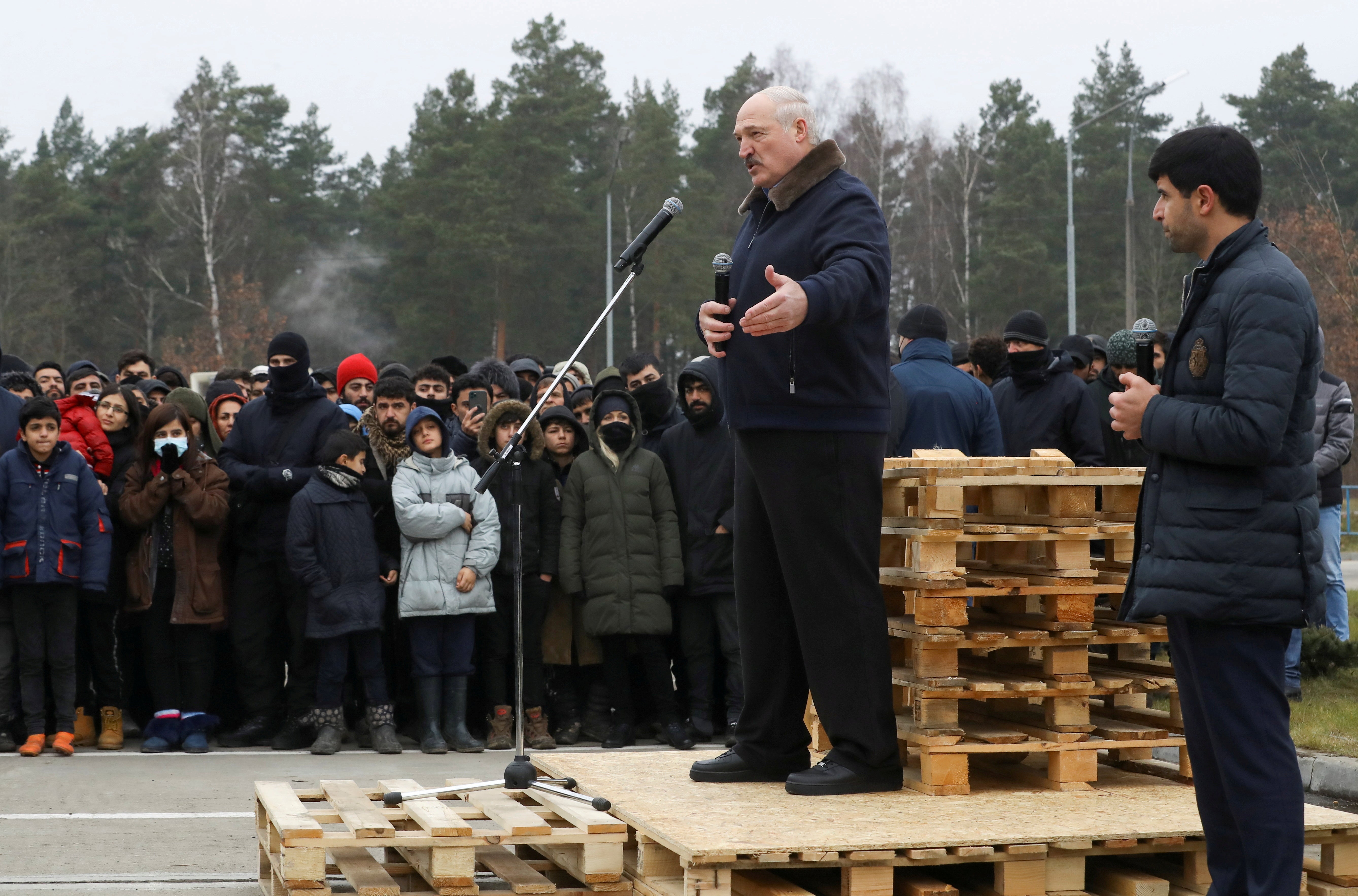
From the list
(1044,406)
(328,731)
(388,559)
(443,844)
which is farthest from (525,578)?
(443,844)

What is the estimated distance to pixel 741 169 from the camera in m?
54.0

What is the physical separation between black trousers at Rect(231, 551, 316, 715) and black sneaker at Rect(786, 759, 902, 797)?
4.94 m

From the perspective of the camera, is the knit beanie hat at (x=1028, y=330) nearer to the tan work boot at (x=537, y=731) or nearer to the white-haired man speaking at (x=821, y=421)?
the tan work boot at (x=537, y=731)

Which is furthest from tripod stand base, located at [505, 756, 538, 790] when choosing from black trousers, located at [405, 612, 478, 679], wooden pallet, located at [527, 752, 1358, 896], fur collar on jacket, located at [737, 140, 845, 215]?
black trousers, located at [405, 612, 478, 679]

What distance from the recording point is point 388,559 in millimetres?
9109

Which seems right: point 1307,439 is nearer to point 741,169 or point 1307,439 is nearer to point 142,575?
point 142,575

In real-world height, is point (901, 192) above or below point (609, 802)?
above

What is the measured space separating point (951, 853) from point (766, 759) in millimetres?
962

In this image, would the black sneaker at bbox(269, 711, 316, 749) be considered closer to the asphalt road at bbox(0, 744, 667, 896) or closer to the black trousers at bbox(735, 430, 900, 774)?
the asphalt road at bbox(0, 744, 667, 896)

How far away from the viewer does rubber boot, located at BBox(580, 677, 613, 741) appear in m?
9.41

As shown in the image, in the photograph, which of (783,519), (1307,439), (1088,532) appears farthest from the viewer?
(1088,532)

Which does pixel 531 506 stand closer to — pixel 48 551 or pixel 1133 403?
pixel 48 551

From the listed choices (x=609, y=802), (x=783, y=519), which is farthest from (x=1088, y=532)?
(x=609, y=802)

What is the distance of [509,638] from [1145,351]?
5.98m
